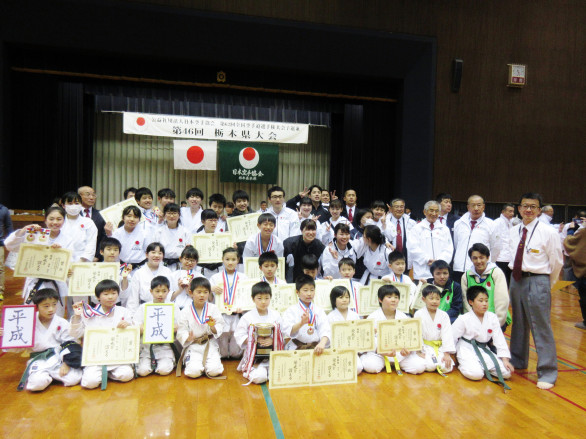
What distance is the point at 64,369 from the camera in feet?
11.4

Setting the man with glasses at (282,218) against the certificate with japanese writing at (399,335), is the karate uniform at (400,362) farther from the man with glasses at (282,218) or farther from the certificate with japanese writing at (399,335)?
the man with glasses at (282,218)

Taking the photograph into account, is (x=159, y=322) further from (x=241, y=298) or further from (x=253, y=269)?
(x=253, y=269)

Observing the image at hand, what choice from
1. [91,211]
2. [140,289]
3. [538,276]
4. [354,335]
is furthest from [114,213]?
[538,276]

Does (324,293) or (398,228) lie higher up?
(398,228)

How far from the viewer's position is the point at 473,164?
934 cm

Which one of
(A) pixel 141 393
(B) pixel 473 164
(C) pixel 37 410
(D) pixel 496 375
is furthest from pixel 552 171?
(C) pixel 37 410

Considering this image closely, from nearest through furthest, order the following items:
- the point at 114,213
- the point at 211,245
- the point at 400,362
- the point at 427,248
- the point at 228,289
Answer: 1. the point at 400,362
2. the point at 228,289
3. the point at 211,245
4. the point at 114,213
5. the point at 427,248

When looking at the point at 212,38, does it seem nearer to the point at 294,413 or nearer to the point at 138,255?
the point at 138,255

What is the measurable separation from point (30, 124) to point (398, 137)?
7713 mm

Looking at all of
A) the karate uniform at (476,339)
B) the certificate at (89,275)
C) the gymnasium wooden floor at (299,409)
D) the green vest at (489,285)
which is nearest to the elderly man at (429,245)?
the green vest at (489,285)

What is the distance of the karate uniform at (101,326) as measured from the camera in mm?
3432

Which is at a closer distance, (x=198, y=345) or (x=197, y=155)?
(x=198, y=345)

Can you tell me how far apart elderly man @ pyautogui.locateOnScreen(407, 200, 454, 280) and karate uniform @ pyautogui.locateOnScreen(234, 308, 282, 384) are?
7.10ft

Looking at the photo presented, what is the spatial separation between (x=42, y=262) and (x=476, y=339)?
4.13 metres
